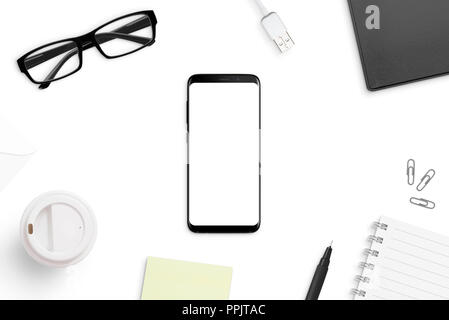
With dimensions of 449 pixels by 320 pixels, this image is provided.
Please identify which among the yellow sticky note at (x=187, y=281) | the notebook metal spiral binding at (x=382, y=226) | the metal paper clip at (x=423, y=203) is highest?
the metal paper clip at (x=423, y=203)

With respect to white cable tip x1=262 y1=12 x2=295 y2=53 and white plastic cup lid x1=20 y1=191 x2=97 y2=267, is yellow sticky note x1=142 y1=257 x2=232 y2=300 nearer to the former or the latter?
white plastic cup lid x1=20 y1=191 x2=97 y2=267

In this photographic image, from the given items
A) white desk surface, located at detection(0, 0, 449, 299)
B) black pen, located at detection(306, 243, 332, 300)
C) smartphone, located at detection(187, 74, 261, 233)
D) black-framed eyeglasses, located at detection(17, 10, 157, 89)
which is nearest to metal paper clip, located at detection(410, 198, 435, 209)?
white desk surface, located at detection(0, 0, 449, 299)

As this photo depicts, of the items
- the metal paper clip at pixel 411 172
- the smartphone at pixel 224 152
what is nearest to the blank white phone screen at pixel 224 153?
the smartphone at pixel 224 152

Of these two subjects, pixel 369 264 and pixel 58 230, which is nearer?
pixel 58 230

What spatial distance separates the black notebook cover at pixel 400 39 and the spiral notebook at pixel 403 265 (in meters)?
0.26

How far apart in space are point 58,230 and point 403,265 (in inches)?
23.4

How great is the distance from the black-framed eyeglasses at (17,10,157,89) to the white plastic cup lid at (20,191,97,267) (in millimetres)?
219

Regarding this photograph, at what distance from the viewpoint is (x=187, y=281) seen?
1.14 metres

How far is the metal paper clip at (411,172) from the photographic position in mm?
1178

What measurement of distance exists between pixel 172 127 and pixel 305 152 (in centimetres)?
24

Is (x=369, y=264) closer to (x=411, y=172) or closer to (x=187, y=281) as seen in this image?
(x=411, y=172)

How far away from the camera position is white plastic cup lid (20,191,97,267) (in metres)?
1.03

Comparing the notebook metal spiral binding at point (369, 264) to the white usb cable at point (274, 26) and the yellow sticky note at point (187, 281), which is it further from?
the white usb cable at point (274, 26)

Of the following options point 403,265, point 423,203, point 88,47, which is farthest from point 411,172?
point 88,47
